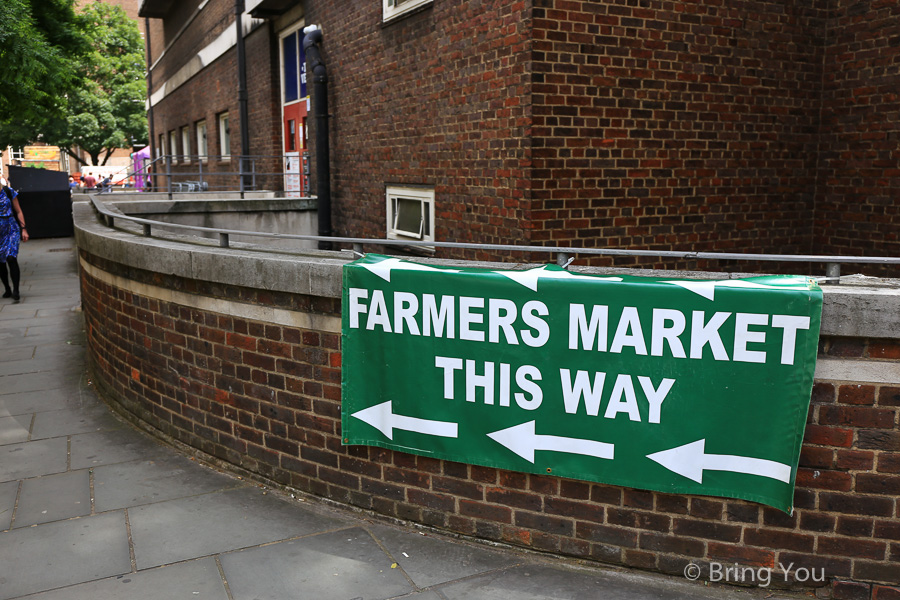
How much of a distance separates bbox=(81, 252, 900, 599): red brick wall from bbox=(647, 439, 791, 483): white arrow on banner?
0.13 metres

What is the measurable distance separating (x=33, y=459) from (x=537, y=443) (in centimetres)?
381

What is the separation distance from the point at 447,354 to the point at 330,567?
1229mm

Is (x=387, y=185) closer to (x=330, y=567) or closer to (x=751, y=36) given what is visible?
(x=751, y=36)

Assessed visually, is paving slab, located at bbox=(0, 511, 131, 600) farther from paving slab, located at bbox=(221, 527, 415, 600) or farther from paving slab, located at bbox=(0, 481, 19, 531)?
paving slab, located at bbox=(221, 527, 415, 600)

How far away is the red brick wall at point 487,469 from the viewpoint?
3479 millimetres

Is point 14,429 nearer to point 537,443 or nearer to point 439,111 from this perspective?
point 537,443

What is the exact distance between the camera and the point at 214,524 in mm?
4434

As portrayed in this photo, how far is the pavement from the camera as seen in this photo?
3.72 meters

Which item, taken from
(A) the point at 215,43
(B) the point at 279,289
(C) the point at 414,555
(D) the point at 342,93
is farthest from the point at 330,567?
(A) the point at 215,43

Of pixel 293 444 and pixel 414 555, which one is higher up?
pixel 293 444

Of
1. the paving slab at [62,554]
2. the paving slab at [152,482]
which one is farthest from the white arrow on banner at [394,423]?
the paving slab at [62,554]

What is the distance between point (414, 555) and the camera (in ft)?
13.3

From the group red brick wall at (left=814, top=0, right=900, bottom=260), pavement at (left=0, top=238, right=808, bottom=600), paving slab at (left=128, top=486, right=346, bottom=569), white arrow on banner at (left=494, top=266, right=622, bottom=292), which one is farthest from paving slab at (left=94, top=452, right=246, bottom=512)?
red brick wall at (left=814, top=0, right=900, bottom=260)

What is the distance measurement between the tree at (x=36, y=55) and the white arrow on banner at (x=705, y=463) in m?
12.9
